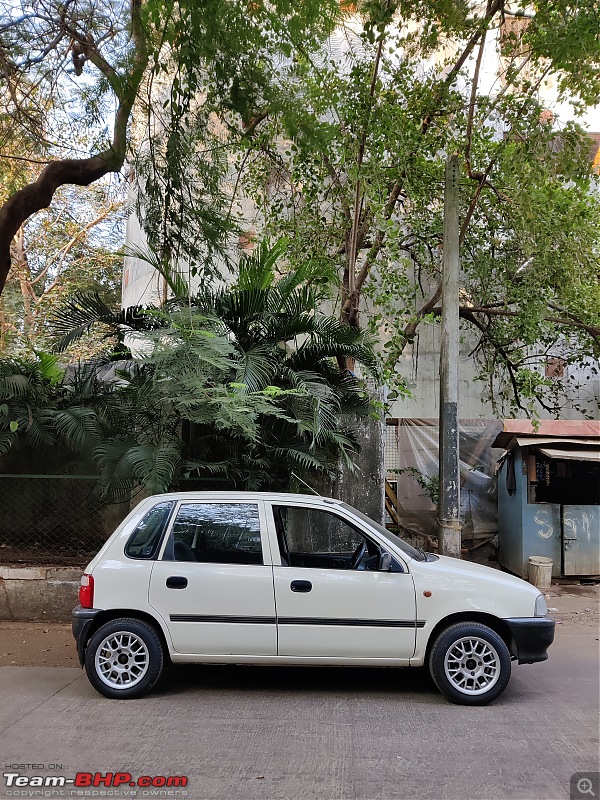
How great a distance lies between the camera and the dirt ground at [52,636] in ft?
20.9

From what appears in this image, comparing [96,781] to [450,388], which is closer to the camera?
[96,781]

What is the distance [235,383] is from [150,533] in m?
1.84

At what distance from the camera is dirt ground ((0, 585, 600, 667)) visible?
637cm

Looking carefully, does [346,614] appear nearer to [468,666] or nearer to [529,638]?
[468,666]

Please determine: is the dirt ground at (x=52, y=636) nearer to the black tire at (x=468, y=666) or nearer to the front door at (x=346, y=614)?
the front door at (x=346, y=614)

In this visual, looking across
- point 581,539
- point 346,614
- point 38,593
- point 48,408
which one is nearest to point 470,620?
point 346,614

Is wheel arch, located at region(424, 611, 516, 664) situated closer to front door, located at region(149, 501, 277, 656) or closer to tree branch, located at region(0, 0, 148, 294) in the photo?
front door, located at region(149, 501, 277, 656)

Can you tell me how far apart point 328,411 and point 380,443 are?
1.35 metres

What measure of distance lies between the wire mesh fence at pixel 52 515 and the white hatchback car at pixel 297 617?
316 centimetres

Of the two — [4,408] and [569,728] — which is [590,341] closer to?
[569,728]

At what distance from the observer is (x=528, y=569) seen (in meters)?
10.2

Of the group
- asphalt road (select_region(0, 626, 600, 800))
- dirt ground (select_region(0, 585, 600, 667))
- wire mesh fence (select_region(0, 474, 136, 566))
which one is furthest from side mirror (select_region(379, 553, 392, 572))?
wire mesh fence (select_region(0, 474, 136, 566))

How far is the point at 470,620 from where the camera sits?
5188 mm

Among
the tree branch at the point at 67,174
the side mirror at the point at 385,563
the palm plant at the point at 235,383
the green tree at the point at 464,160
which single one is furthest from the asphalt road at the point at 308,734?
the tree branch at the point at 67,174
